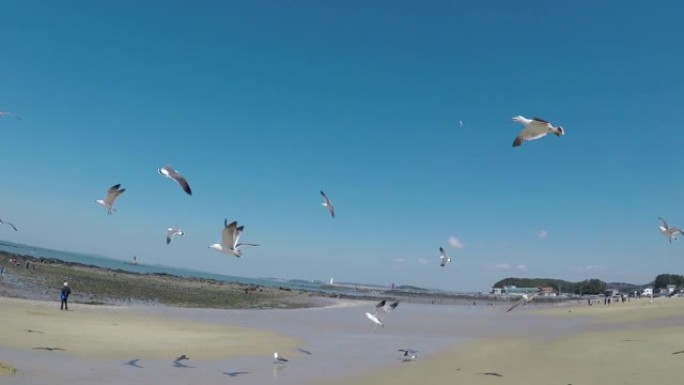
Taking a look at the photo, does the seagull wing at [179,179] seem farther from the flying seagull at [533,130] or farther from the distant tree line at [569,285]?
the distant tree line at [569,285]

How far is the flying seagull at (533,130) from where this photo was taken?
418 inches

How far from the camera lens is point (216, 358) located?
15656 mm

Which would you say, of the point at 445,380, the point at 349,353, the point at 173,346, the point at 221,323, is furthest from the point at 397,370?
the point at 221,323

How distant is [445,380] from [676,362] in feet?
22.9

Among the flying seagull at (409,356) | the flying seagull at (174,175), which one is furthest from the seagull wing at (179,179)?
the flying seagull at (409,356)

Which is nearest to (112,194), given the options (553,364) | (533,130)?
(533,130)

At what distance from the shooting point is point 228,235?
1104cm

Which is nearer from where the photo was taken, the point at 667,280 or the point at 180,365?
the point at 180,365

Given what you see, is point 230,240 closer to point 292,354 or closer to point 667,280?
point 292,354

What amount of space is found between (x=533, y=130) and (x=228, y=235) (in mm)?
6757

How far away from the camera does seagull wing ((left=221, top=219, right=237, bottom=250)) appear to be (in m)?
10.9

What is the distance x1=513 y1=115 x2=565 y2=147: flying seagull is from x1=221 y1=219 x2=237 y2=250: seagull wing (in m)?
6.26

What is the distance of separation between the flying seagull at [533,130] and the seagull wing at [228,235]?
626 centimetres

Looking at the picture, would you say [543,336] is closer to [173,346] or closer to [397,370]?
[397,370]
